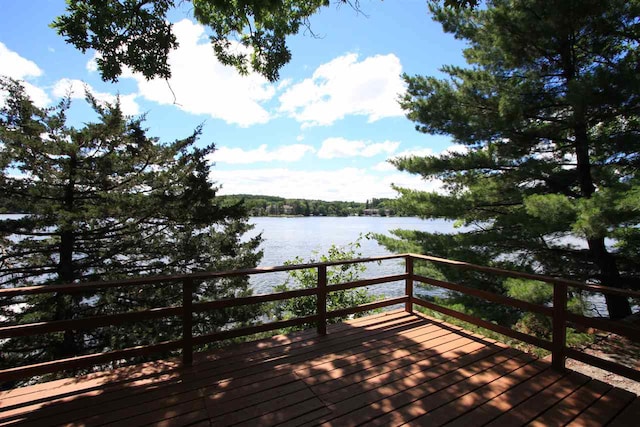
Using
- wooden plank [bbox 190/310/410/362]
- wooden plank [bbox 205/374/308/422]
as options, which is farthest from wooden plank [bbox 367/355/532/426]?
wooden plank [bbox 190/310/410/362]

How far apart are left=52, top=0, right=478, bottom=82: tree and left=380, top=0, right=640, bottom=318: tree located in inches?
147

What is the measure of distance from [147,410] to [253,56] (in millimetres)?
4312

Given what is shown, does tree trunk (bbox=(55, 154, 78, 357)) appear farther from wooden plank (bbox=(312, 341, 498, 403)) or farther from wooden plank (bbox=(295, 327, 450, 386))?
wooden plank (bbox=(312, 341, 498, 403))

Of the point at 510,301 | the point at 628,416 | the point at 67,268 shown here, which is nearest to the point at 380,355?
the point at 510,301

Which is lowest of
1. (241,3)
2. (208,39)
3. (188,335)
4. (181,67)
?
(188,335)

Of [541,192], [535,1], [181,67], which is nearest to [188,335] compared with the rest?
[181,67]

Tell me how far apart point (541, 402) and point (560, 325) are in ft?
2.74

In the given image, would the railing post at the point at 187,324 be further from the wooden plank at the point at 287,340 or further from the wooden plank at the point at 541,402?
the wooden plank at the point at 541,402

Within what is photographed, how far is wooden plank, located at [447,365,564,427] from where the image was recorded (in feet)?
7.11

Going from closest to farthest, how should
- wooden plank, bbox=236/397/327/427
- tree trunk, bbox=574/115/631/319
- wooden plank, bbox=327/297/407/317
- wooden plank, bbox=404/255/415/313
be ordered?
wooden plank, bbox=236/397/327/427 → wooden plank, bbox=327/297/407/317 → wooden plank, bbox=404/255/415/313 → tree trunk, bbox=574/115/631/319

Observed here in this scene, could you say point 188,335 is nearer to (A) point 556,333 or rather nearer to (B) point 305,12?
(A) point 556,333

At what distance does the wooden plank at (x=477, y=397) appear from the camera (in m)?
2.19

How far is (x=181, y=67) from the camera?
12.8 feet

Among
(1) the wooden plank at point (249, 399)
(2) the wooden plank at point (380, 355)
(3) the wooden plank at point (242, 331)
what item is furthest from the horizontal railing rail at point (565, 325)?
(1) the wooden plank at point (249, 399)
